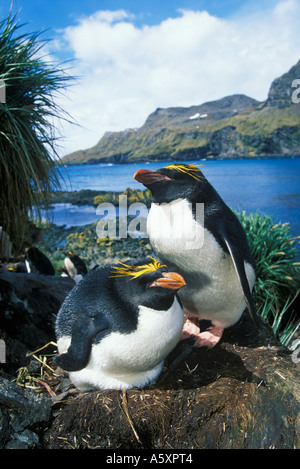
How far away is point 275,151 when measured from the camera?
16250 millimetres

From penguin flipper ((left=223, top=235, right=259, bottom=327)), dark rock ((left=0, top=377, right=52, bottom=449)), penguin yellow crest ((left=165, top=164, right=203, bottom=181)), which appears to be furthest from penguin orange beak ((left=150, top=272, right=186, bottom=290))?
dark rock ((left=0, top=377, right=52, bottom=449))

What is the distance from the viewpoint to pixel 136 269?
5.91 feet

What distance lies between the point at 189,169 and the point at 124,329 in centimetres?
97

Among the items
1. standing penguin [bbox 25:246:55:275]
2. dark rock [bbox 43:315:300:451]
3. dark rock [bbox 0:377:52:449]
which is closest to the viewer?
dark rock [bbox 0:377:52:449]

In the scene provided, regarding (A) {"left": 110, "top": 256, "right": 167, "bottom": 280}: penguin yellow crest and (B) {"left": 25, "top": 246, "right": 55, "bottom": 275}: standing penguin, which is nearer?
(A) {"left": 110, "top": 256, "right": 167, "bottom": 280}: penguin yellow crest

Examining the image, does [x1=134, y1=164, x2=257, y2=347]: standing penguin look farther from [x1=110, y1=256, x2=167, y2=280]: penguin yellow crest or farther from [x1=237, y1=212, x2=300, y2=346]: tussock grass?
[x1=237, y1=212, x2=300, y2=346]: tussock grass

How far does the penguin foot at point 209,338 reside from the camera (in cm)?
221

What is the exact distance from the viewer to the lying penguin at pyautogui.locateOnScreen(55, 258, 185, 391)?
1720 millimetres

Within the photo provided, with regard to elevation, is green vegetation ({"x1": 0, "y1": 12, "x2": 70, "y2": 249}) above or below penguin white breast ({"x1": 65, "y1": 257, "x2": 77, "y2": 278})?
above

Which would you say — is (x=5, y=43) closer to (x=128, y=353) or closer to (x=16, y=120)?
(x=16, y=120)

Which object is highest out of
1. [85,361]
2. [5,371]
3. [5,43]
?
[5,43]

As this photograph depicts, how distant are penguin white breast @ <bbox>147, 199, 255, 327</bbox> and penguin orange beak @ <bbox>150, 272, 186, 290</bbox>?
40 centimetres
